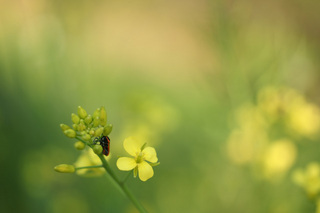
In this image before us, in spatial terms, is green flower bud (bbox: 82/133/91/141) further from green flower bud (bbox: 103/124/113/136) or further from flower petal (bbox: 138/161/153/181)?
flower petal (bbox: 138/161/153/181)

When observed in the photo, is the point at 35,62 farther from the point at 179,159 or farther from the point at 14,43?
the point at 179,159

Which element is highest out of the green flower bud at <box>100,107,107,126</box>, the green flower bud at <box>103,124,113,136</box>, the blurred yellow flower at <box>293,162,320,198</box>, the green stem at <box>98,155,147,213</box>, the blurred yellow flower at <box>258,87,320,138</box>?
the blurred yellow flower at <box>258,87,320,138</box>

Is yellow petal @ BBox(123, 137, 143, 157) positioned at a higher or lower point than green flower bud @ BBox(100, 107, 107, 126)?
lower

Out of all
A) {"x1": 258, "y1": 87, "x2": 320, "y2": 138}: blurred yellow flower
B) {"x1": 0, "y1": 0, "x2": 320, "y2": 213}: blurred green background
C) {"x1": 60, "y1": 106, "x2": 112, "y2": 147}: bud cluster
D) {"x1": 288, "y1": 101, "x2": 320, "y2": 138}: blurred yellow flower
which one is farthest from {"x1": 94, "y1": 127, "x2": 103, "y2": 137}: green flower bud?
{"x1": 288, "y1": 101, "x2": 320, "y2": 138}: blurred yellow flower

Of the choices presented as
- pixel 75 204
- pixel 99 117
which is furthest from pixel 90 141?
pixel 75 204

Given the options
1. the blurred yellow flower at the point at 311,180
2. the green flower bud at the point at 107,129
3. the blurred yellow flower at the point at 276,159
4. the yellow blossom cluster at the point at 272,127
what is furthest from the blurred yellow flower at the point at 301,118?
the green flower bud at the point at 107,129

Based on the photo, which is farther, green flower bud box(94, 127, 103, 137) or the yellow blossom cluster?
the yellow blossom cluster
